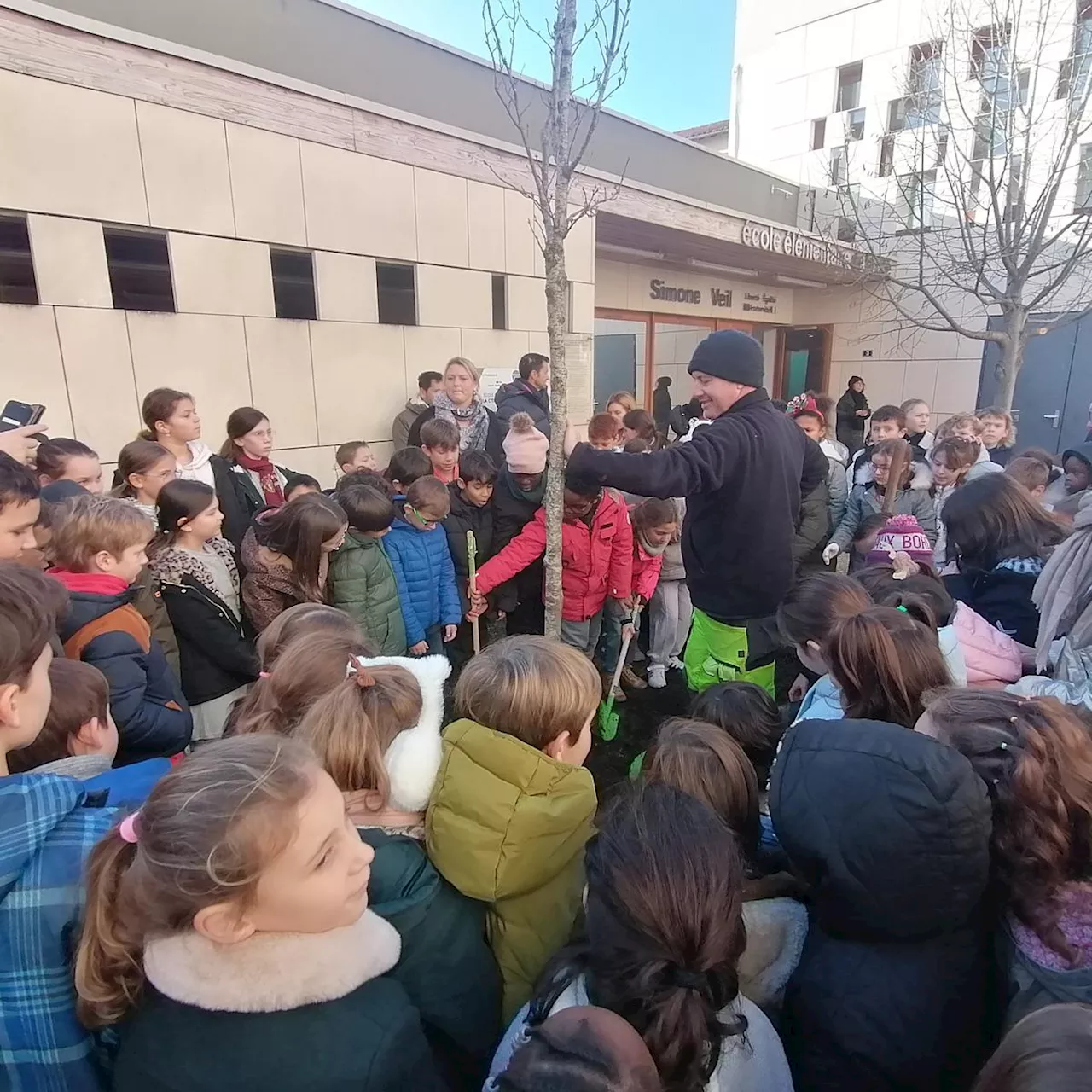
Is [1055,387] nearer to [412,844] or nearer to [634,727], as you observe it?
[634,727]

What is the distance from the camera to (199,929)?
92cm

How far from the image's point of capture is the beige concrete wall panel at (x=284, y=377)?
5238 mm

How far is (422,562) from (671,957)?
258cm

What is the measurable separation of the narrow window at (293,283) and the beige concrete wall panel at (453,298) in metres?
1.05

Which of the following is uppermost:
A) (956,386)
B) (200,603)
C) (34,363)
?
(34,363)

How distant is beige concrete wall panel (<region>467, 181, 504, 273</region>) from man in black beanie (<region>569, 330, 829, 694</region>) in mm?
4762

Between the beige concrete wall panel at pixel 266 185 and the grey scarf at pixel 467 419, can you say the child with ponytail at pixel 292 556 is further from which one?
the beige concrete wall panel at pixel 266 185

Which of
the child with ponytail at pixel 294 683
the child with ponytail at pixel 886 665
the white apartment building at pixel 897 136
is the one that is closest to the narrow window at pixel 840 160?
the white apartment building at pixel 897 136

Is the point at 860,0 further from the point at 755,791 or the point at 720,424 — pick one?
the point at 755,791

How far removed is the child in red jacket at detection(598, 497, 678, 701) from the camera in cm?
398

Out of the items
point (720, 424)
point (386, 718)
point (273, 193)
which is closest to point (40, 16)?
point (273, 193)

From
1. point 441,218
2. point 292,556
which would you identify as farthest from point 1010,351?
Result: point 292,556

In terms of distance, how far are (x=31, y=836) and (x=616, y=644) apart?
11.1 ft

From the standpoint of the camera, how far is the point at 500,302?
276 inches
